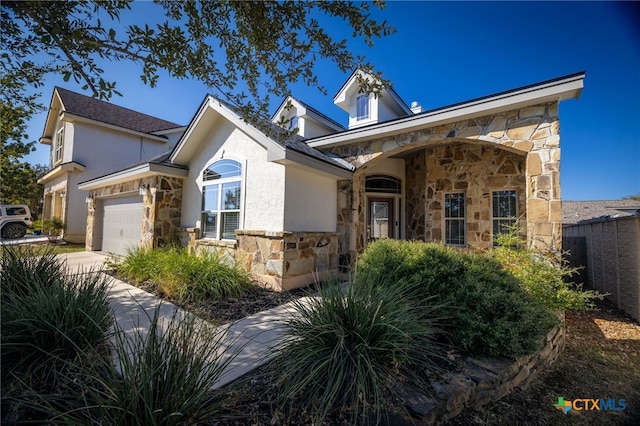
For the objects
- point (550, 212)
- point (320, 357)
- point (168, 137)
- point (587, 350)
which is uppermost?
point (168, 137)

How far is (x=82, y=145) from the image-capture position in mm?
15141

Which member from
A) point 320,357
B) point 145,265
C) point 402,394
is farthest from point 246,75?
point 145,265

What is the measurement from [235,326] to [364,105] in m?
11.2

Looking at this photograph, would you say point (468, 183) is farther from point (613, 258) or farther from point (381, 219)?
point (613, 258)

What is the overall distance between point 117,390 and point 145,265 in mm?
5859

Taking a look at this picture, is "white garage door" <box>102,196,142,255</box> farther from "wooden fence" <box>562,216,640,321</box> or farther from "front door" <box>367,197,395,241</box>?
"wooden fence" <box>562,216,640,321</box>

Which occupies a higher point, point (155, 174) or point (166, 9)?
point (166, 9)

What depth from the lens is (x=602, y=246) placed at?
6.89 metres

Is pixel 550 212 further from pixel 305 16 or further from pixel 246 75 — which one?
pixel 246 75

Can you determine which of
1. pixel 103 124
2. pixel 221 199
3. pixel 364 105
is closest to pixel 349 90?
pixel 364 105

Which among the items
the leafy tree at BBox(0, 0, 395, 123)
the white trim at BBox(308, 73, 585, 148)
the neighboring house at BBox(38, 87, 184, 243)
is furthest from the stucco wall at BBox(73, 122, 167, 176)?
the white trim at BBox(308, 73, 585, 148)

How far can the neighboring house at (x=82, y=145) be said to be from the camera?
14.7 meters

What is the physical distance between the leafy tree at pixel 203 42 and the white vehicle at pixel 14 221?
17165mm

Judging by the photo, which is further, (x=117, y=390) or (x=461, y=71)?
(x=461, y=71)
